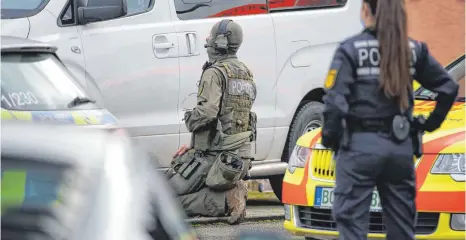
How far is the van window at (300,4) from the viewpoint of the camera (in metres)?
10.5

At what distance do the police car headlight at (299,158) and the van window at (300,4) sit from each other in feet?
10.6

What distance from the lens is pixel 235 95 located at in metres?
9.09

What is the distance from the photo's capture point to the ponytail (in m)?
5.57

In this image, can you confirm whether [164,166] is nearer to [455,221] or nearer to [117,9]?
[117,9]

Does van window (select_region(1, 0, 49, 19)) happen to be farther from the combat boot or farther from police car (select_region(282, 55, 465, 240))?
police car (select_region(282, 55, 465, 240))

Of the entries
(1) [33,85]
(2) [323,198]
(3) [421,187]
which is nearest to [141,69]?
(2) [323,198]

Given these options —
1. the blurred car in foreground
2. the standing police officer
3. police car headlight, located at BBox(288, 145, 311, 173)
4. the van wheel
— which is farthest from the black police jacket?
the van wheel

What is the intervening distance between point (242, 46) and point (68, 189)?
7.21 m

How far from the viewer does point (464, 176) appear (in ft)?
21.8

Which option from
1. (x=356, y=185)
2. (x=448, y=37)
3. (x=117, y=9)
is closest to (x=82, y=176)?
(x=356, y=185)

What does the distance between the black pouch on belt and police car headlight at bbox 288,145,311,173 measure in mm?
1721

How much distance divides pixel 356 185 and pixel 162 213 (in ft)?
8.06

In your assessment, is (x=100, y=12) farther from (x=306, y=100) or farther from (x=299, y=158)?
(x=299, y=158)

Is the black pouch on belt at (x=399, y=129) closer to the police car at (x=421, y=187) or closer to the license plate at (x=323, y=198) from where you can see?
the police car at (x=421, y=187)
